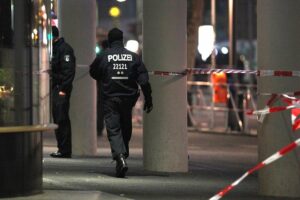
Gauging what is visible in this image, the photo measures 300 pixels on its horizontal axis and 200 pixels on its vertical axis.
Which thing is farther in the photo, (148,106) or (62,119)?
(62,119)

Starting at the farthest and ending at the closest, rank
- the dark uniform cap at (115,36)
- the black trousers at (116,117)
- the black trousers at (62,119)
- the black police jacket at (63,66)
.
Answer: the black trousers at (62,119), the black police jacket at (63,66), the dark uniform cap at (115,36), the black trousers at (116,117)

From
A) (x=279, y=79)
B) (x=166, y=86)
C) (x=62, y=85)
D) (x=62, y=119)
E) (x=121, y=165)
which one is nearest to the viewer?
(x=279, y=79)

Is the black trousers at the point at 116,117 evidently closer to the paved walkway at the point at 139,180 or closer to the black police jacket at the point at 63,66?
the paved walkway at the point at 139,180

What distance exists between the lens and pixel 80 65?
53.5ft

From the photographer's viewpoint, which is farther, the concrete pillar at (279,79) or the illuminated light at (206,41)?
the illuminated light at (206,41)

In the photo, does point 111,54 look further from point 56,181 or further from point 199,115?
point 199,115

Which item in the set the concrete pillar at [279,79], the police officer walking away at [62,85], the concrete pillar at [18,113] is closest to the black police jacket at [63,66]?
the police officer walking away at [62,85]

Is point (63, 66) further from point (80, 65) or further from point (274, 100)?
point (274, 100)

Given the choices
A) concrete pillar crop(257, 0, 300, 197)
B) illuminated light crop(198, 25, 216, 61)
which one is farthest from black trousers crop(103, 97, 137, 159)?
illuminated light crop(198, 25, 216, 61)

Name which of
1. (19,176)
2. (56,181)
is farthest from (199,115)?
(19,176)

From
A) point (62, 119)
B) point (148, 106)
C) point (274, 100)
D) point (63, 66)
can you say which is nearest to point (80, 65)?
point (62, 119)

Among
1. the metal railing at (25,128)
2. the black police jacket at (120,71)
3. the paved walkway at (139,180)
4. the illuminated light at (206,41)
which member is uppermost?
the illuminated light at (206,41)

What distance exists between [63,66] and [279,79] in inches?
176

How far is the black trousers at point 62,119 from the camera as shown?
1470 cm
